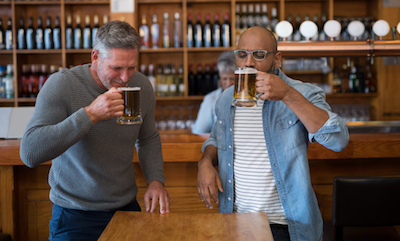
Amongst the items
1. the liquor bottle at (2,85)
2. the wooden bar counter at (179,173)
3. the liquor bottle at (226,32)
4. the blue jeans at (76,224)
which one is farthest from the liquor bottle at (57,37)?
the blue jeans at (76,224)

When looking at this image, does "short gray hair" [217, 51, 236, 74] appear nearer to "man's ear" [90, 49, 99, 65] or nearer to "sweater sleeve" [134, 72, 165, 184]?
"sweater sleeve" [134, 72, 165, 184]

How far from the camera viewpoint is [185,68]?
427 centimetres

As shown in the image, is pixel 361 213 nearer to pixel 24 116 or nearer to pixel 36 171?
pixel 36 171

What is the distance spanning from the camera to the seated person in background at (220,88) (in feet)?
9.80

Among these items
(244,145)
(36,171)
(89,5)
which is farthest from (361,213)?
(89,5)

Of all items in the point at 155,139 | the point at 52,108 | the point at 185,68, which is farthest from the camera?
the point at 185,68

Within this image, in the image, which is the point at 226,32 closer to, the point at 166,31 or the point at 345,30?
the point at 166,31

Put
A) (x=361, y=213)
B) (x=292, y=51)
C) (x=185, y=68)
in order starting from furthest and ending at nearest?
(x=185, y=68)
(x=292, y=51)
(x=361, y=213)

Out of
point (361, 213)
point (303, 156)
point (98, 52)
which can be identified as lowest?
point (361, 213)

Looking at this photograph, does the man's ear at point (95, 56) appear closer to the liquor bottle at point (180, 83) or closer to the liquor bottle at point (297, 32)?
the liquor bottle at point (180, 83)

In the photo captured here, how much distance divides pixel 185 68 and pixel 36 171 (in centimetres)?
235

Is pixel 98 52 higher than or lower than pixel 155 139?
higher

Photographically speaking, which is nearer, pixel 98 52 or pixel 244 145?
pixel 98 52

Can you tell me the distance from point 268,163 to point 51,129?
81cm
